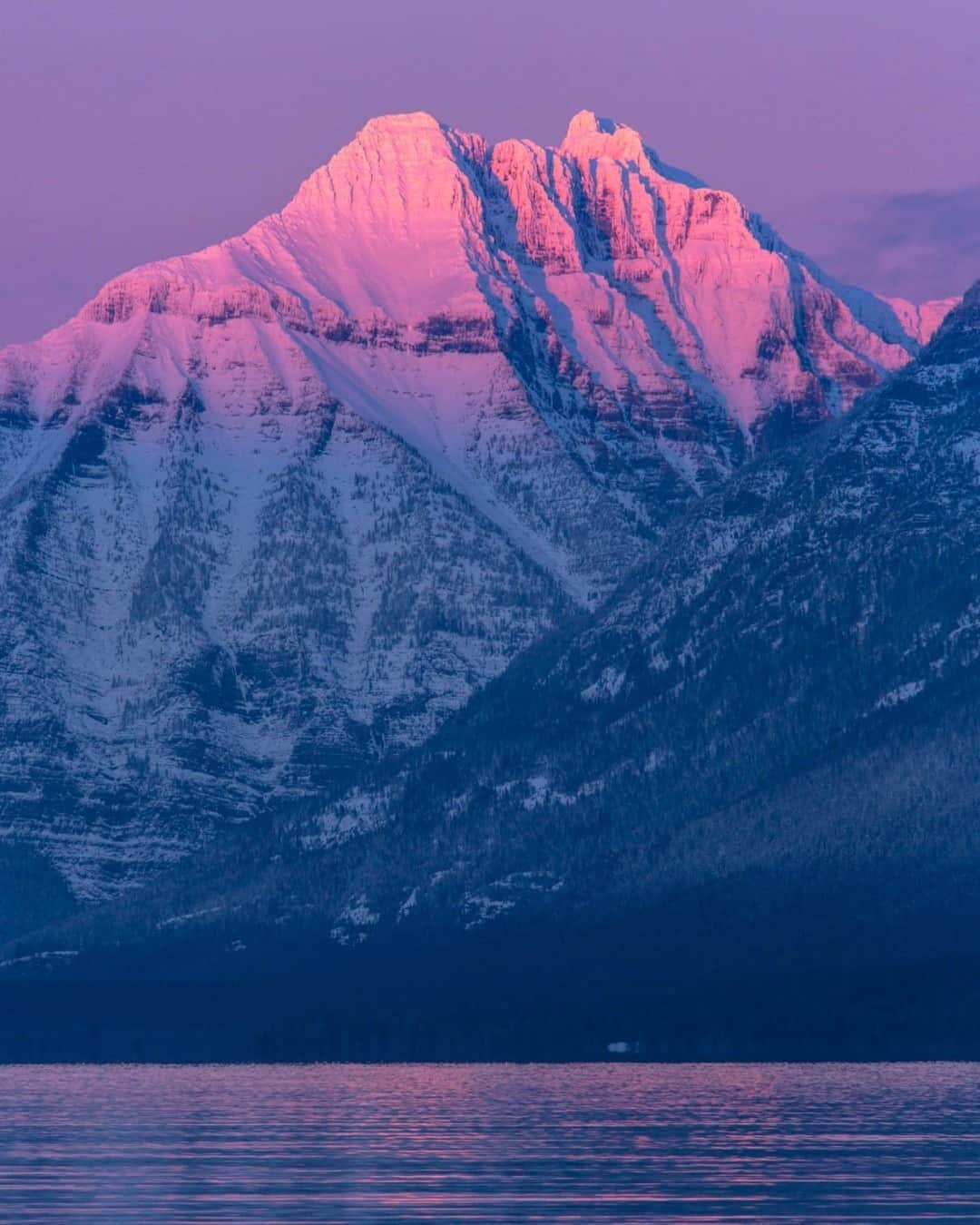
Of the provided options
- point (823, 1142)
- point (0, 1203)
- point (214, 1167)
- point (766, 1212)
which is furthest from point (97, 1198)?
point (823, 1142)

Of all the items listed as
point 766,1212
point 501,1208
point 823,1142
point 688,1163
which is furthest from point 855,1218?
point 823,1142

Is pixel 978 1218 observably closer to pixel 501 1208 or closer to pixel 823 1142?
pixel 501 1208

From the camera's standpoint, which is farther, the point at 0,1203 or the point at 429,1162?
the point at 429,1162

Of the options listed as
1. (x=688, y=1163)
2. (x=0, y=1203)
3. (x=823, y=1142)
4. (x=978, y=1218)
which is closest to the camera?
(x=978, y=1218)

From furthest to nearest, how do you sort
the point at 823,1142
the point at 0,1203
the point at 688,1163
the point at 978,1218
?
the point at 823,1142 < the point at 688,1163 < the point at 0,1203 < the point at 978,1218

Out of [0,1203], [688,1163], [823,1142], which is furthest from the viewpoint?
[823,1142]

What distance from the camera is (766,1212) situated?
517 ft

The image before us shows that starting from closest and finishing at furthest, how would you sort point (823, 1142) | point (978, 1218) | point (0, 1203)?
1. point (978, 1218)
2. point (0, 1203)
3. point (823, 1142)

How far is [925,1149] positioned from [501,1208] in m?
36.8

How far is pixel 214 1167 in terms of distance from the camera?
182 m

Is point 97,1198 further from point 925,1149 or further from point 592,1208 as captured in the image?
point 925,1149

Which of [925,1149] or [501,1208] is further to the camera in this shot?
[925,1149]

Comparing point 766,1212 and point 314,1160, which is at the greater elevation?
point 314,1160

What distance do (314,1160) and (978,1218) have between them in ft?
146
